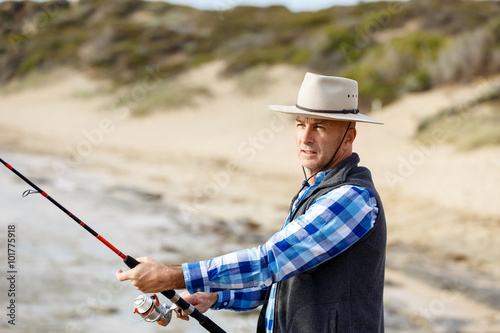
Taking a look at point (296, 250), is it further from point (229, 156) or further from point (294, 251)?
point (229, 156)

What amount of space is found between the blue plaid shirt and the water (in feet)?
12.0

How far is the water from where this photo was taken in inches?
210

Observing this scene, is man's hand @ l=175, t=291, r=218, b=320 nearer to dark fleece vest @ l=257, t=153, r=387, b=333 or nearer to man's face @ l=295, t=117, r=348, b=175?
dark fleece vest @ l=257, t=153, r=387, b=333

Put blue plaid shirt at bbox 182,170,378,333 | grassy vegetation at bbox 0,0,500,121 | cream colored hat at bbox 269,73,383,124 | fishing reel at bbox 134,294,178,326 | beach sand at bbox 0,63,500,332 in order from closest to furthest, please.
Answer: blue plaid shirt at bbox 182,170,378,333 → cream colored hat at bbox 269,73,383,124 → fishing reel at bbox 134,294,178,326 → beach sand at bbox 0,63,500,332 → grassy vegetation at bbox 0,0,500,121

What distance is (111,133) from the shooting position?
17219 millimetres

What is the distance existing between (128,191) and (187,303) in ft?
29.0

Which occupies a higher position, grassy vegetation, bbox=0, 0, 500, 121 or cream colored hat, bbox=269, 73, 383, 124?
grassy vegetation, bbox=0, 0, 500, 121

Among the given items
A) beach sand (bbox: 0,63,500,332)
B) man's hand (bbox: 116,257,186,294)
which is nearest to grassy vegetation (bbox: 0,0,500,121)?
beach sand (bbox: 0,63,500,332)

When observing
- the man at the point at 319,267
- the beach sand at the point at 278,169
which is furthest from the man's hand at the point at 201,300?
the beach sand at the point at 278,169

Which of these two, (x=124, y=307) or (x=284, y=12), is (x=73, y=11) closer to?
(x=284, y=12)

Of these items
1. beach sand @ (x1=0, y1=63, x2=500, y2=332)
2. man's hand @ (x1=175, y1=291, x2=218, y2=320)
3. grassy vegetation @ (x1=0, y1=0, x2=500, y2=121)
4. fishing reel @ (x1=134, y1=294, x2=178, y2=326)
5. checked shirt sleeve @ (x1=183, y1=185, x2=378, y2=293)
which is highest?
grassy vegetation @ (x1=0, y1=0, x2=500, y2=121)

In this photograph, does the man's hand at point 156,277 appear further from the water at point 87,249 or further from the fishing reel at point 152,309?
the water at point 87,249

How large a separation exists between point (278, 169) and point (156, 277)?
1082cm

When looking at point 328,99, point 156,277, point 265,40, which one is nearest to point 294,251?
point 156,277
